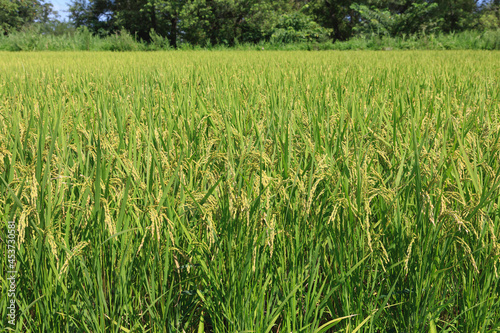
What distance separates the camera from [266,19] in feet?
62.4

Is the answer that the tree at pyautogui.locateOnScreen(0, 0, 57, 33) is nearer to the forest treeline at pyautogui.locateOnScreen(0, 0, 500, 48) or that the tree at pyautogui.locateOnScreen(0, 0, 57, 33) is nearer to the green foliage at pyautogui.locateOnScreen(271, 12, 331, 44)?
the forest treeline at pyautogui.locateOnScreen(0, 0, 500, 48)

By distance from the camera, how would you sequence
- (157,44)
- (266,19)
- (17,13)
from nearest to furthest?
1. (157,44)
2. (266,19)
3. (17,13)

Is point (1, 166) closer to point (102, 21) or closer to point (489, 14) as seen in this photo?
point (102, 21)

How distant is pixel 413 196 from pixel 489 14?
2753 cm

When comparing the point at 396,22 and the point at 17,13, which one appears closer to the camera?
the point at 396,22

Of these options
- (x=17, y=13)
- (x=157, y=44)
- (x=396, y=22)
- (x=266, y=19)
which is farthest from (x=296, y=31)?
(x=17, y=13)

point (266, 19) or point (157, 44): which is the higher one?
point (266, 19)

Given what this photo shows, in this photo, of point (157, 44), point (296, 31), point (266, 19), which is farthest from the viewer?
point (266, 19)

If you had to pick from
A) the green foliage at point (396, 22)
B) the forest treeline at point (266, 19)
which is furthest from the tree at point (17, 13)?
the green foliage at point (396, 22)

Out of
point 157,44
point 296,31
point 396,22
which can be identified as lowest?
point 157,44

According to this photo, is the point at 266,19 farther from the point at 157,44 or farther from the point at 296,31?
the point at 157,44

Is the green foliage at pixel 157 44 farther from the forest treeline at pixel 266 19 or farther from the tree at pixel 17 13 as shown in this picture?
the tree at pixel 17 13

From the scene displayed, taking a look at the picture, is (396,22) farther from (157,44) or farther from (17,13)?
(17,13)

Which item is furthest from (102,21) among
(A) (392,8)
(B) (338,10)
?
(A) (392,8)
